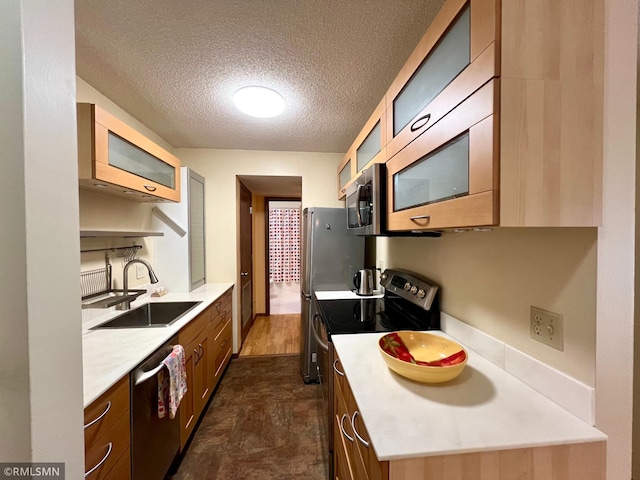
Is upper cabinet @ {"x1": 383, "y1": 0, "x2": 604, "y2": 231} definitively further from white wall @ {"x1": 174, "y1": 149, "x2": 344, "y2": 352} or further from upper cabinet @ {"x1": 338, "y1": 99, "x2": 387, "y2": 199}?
white wall @ {"x1": 174, "y1": 149, "x2": 344, "y2": 352}

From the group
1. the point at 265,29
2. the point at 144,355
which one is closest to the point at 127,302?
the point at 144,355

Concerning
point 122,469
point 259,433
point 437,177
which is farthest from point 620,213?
point 259,433

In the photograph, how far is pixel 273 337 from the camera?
3.41m

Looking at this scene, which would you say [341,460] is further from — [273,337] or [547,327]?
[273,337]

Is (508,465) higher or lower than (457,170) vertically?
lower

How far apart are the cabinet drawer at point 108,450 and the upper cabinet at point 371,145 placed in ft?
5.55

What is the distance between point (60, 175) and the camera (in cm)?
55

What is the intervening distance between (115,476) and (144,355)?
0.43 metres

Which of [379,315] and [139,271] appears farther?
[139,271]

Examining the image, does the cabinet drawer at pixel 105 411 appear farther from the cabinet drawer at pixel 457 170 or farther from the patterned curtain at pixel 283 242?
the patterned curtain at pixel 283 242

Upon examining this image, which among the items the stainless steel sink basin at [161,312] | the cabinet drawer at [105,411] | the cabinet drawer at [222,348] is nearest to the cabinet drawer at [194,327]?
the stainless steel sink basin at [161,312]

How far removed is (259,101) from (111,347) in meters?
1.72

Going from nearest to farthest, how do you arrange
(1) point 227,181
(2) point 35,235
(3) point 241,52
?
(2) point 35,235
(3) point 241,52
(1) point 227,181

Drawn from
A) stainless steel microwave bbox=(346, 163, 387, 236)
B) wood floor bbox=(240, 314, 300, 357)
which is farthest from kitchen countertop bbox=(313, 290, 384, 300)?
wood floor bbox=(240, 314, 300, 357)
